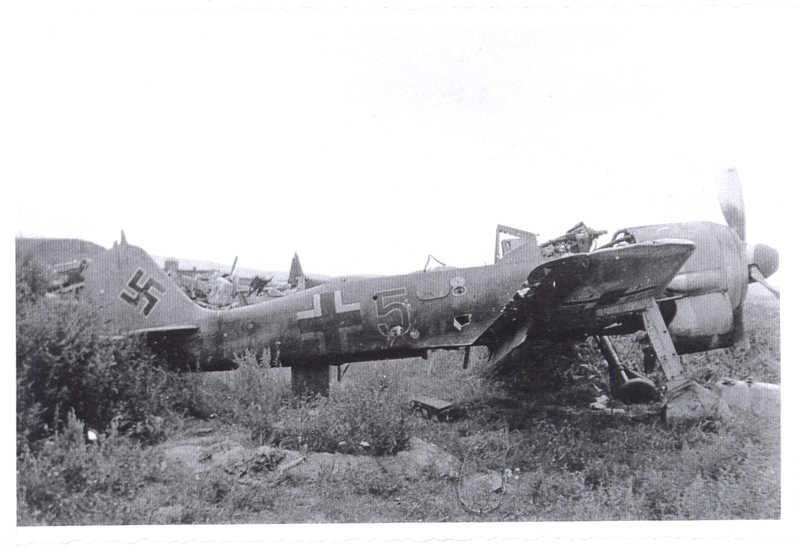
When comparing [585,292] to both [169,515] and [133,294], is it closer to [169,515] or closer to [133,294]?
[169,515]

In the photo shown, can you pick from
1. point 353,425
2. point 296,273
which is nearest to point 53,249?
point 296,273

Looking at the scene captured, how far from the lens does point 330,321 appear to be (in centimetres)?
387

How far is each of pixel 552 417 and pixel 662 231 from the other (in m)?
1.77

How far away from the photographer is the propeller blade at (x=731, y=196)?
11.4 ft

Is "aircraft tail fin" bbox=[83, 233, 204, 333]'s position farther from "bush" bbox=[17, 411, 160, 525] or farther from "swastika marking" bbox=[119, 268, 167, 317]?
"bush" bbox=[17, 411, 160, 525]

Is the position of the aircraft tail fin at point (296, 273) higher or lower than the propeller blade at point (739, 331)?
higher

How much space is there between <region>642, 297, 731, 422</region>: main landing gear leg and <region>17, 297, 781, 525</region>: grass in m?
0.11

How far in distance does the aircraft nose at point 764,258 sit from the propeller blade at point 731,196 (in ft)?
0.66

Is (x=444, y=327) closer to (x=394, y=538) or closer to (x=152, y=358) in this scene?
(x=394, y=538)

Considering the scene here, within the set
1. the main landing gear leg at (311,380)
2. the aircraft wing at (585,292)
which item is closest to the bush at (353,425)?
the main landing gear leg at (311,380)

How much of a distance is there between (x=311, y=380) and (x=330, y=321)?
1.67 feet

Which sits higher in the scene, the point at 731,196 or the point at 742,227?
the point at 731,196

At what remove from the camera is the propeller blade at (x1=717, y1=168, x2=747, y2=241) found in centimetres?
346

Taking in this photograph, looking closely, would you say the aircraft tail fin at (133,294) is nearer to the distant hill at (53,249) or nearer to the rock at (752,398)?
the distant hill at (53,249)
